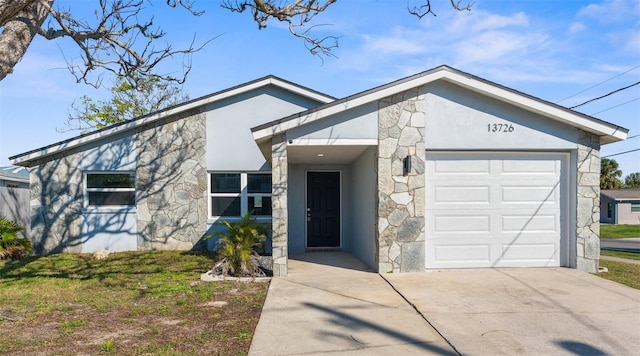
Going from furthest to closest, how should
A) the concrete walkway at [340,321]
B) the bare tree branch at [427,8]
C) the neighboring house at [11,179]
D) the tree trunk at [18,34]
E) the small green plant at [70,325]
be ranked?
the neighboring house at [11,179]
the bare tree branch at [427,8]
the small green plant at [70,325]
the tree trunk at [18,34]
the concrete walkway at [340,321]

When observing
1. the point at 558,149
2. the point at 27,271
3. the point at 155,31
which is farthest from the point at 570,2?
the point at 27,271

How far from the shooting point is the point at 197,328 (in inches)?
193

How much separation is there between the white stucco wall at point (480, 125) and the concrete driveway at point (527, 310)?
2.52m

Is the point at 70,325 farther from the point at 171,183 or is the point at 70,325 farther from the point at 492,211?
the point at 492,211

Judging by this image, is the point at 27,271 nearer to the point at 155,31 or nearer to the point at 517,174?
the point at 155,31

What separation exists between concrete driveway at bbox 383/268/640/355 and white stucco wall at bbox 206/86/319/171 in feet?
20.0

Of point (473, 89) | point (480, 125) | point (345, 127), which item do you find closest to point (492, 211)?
point (480, 125)

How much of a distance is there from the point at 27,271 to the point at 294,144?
6.58 meters

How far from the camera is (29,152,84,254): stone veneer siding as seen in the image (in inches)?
457

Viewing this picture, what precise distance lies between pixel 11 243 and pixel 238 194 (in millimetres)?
6049

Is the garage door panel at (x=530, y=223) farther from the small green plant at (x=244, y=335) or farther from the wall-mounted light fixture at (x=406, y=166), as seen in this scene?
the small green plant at (x=244, y=335)

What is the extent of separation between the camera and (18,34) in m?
4.54

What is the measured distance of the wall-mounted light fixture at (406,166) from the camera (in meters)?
7.83

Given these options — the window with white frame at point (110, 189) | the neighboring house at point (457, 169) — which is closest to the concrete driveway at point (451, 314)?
the neighboring house at point (457, 169)
